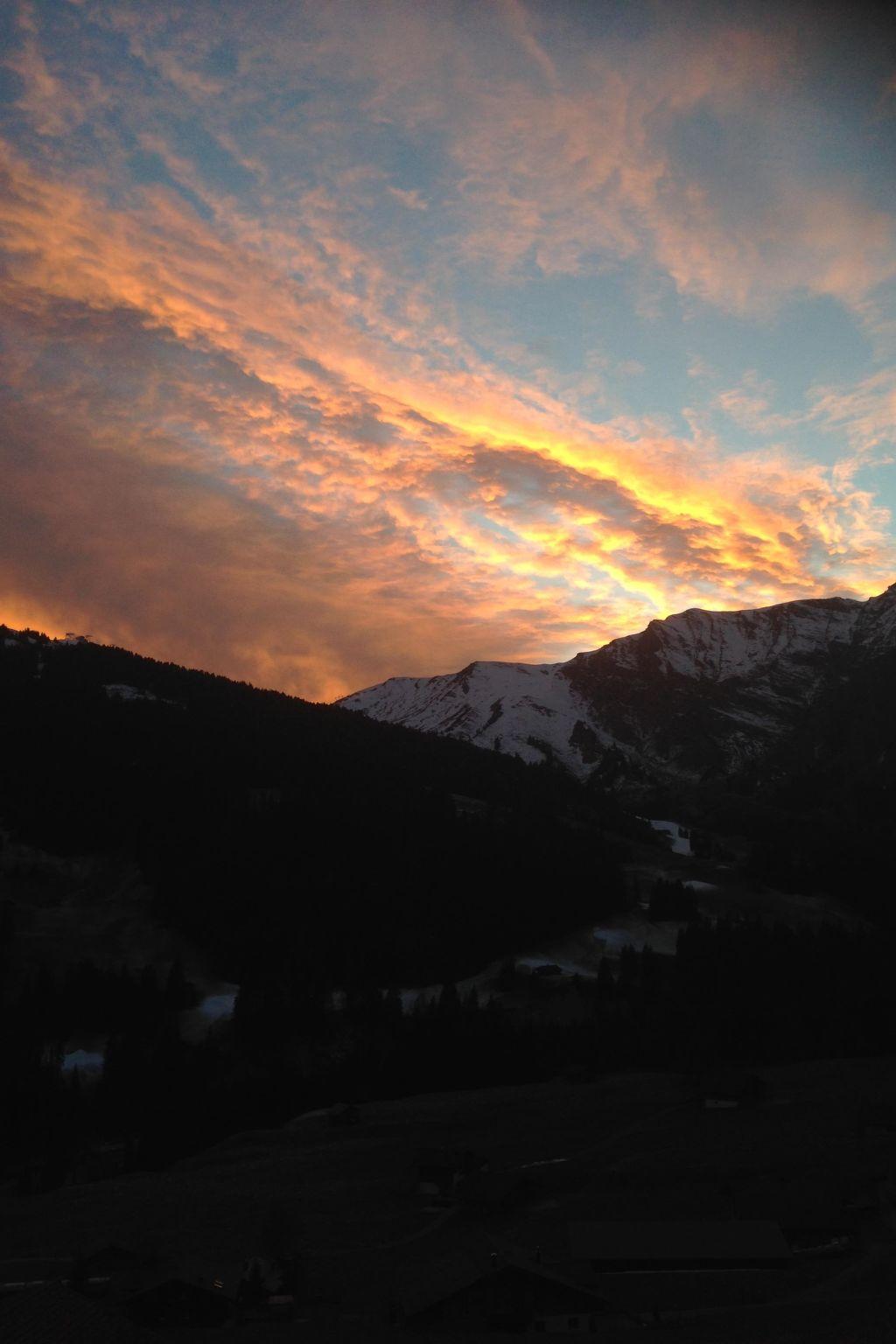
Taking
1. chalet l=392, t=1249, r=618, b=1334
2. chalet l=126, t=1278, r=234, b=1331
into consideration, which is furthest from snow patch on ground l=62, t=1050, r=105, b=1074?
chalet l=392, t=1249, r=618, b=1334

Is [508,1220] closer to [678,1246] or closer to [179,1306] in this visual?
[678,1246]

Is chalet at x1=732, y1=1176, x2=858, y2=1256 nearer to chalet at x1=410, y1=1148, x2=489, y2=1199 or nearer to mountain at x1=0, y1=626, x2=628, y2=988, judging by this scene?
chalet at x1=410, y1=1148, x2=489, y2=1199

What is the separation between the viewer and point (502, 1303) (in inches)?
1719

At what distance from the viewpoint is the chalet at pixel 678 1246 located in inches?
1939

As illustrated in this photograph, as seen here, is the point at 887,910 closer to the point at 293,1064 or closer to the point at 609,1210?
the point at 293,1064

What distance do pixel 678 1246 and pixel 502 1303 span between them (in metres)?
11.4

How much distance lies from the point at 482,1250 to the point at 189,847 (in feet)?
466

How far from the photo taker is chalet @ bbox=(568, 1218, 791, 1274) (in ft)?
162

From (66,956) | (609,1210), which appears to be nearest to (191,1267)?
(609,1210)

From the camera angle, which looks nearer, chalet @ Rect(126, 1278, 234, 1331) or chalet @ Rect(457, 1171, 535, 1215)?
chalet @ Rect(126, 1278, 234, 1331)

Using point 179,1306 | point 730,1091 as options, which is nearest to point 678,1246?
point 179,1306

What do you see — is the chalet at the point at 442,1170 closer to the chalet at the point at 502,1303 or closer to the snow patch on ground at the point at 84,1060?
the chalet at the point at 502,1303

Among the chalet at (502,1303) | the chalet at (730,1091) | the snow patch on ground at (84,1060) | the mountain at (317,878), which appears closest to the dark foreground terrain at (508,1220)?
the chalet at (502,1303)

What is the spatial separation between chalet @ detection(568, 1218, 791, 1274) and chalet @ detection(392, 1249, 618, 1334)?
533 cm
